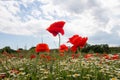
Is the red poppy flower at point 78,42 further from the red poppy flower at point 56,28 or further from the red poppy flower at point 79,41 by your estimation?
the red poppy flower at point 56,28

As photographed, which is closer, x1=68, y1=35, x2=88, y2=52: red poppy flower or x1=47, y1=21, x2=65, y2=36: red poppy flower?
x1=68, y1=35, x2=88, y2=52: red poppy flower

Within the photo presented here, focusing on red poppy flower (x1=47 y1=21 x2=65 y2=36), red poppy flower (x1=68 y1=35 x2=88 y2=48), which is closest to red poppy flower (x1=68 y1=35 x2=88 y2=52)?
red poppy flower (x1=68 y1=35 x2=88 y2=48)

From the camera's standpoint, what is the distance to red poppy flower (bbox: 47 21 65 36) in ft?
20.2

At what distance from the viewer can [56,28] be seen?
243 inches

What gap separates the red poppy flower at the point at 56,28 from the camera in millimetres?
6159

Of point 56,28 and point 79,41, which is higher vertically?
point 56,28

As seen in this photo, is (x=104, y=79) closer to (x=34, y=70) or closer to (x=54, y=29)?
→ (x=54, y=29)

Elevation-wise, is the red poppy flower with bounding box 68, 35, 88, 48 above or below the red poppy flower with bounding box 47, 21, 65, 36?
below

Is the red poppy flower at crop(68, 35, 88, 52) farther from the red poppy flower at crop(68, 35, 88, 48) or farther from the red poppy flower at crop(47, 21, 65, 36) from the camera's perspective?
the red poppy flower at crop(47, 21, 65, 36)

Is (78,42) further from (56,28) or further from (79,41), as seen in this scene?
(56,28)

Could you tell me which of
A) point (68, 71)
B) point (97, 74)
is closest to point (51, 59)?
point (68, 71)

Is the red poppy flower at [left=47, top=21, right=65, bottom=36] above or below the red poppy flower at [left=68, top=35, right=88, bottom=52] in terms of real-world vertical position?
above

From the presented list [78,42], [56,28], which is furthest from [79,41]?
[56,28]

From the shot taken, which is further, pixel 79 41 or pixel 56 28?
pixel 56 28
